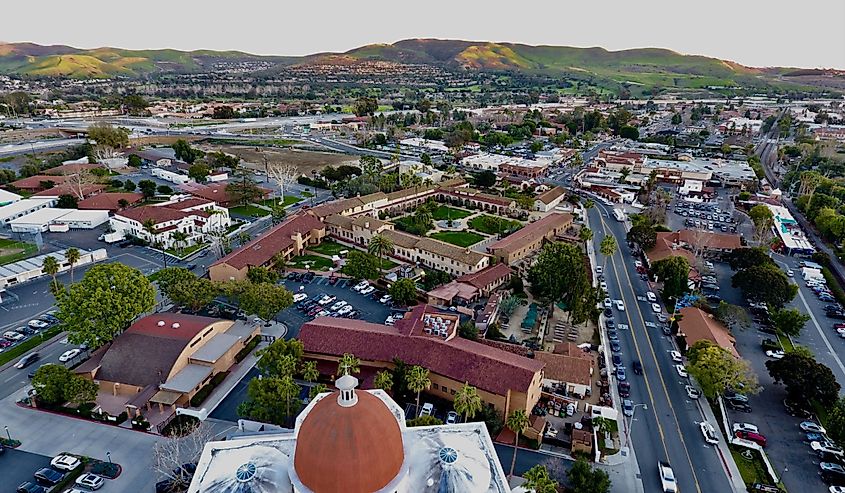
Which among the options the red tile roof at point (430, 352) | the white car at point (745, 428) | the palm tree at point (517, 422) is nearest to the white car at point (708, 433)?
the white car at point (745, 428)

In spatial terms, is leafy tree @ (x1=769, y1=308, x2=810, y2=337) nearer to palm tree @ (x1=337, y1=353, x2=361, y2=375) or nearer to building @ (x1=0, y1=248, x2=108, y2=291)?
palm tree @ (x1=337, y1=353, x2=361, y2=375)

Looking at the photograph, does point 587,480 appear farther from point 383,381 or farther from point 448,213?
point 448,213

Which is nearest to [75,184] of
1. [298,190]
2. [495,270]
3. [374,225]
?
[298,190]

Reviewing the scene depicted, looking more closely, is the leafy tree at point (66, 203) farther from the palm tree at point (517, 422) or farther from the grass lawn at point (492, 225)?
the palm tree at point (517, 422)

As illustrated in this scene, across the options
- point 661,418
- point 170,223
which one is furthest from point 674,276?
point 170,223

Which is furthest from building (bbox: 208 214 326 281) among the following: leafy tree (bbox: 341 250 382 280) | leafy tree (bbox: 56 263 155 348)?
leafy tree (bbox: 56 263 155 348)

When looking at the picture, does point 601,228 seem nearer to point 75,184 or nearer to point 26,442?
point 26,442
